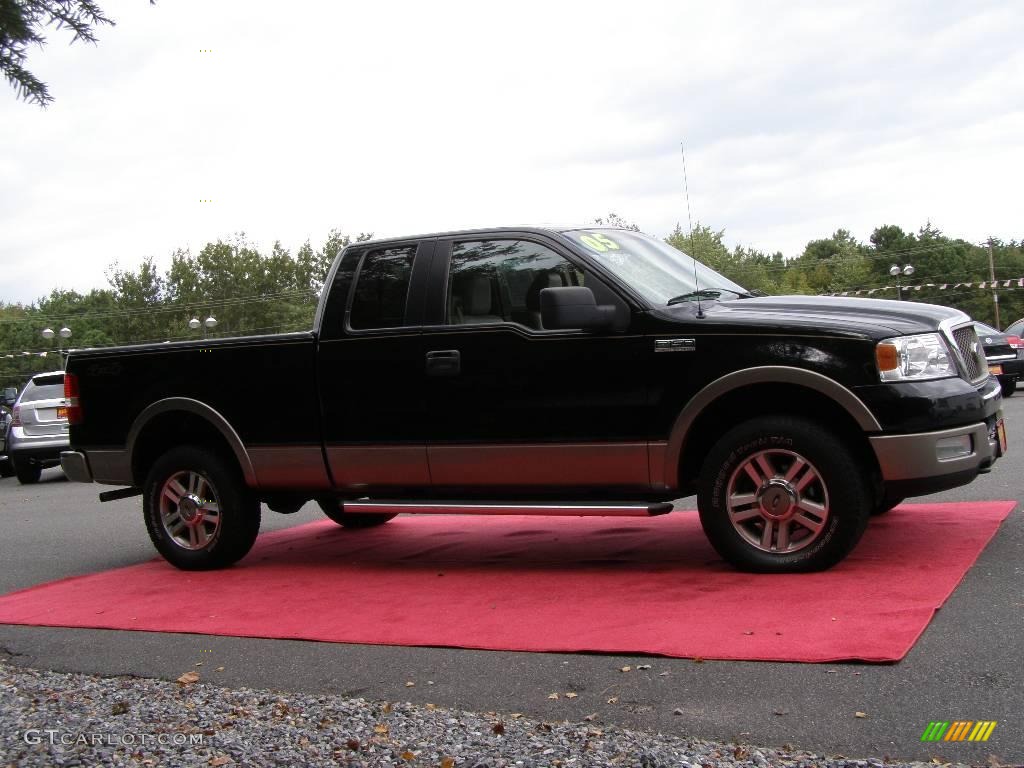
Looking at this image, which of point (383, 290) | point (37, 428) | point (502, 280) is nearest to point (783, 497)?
point (502, 280)

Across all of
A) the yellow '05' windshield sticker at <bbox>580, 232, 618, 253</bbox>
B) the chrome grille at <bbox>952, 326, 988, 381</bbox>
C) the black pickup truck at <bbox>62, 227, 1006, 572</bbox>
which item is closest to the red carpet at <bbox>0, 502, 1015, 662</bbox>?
the black pickup truck at <bbox>62, 227, 1006, 572</bbox>

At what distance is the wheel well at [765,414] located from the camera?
6012 mm

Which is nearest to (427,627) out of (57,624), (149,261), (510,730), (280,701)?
(280,701)

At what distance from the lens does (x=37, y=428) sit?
1756 cm

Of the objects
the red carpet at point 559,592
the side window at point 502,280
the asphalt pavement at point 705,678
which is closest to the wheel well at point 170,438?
the red carpet at point 559,592

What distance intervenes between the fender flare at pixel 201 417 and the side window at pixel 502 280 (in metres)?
1.68

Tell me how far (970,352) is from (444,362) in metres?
2.87

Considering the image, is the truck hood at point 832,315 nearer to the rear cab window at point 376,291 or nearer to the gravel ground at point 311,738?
the rear cab window at point 376,291

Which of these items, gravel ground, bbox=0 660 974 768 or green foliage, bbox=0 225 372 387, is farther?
green foliage, bbox=0 225 372 387

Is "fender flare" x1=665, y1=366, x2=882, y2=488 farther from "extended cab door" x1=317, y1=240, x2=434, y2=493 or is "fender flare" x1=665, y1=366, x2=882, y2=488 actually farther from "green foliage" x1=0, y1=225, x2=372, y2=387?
"green foliage" x1=0, y1=225, x2=372, y2=387

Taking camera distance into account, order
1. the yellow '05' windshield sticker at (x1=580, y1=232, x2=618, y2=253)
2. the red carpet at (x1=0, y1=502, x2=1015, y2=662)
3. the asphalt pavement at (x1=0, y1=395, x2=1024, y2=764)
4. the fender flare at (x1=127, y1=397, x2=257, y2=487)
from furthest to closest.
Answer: the fender flare at (x1=127, y1=397, x2=257, y2=487)
the yellow '05' windshield sticker at (x1=580, y1=232, x2=618, y2=253)
the red carpet at (x1=0, y1=502, x2=1015, y2=662)
the asphalt pavement at (x1=0, y1=395, x2=1024, y2=764)

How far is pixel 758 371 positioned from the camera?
19.5 ft

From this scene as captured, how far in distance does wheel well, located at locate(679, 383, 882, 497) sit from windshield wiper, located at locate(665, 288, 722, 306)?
2.21 feet

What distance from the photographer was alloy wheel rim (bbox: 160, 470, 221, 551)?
305 inches
